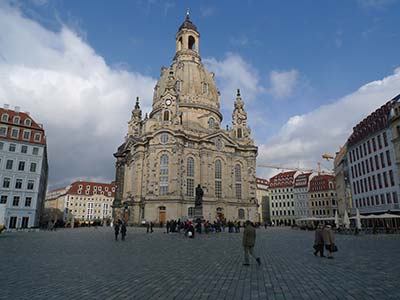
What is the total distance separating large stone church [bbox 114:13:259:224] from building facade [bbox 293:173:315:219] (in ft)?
118

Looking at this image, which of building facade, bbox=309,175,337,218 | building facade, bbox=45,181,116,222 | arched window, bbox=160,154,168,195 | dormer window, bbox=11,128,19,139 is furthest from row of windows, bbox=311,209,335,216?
dormer window, bbox=11,128,19,139

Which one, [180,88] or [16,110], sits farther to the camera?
[180,88]

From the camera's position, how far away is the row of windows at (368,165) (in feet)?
134

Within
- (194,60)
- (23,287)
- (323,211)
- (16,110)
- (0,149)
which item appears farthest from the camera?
(323,211)

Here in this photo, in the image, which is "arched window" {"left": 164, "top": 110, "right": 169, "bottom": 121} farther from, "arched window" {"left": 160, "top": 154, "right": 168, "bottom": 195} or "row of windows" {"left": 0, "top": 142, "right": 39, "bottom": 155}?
"row of windows" {"left": 0, "top": 142, "right": 39, "bottom": 155}

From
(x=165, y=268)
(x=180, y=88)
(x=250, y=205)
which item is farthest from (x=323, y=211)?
(x=165, y=268)

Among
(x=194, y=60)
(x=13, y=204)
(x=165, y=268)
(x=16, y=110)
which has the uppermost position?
(x=194, y=60)

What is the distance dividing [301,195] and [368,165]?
5529cm

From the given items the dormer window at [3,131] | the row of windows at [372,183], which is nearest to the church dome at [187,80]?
the dormer window at [3,131]

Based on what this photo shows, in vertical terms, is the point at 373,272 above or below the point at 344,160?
below

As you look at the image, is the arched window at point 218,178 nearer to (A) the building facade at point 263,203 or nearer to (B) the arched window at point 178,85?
(B) the arched window at point 178,85

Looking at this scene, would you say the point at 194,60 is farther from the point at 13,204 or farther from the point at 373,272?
the point at 373,272

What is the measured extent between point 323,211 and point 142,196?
6036cm

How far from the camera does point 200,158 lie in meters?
63.8
